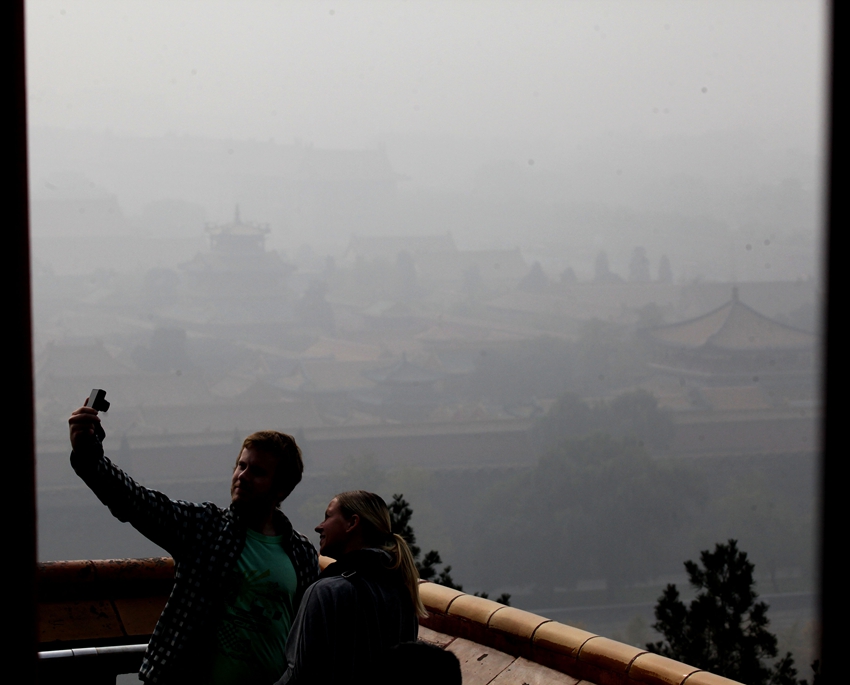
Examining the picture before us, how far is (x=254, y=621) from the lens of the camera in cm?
172

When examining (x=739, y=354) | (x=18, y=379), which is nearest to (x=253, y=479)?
(x=18, y=379)

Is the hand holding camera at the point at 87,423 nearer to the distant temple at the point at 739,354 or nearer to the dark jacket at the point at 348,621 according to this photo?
the dark jacket at the point at 348,621

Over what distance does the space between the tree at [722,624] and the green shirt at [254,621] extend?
5254 mm

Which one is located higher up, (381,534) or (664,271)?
(664,271)

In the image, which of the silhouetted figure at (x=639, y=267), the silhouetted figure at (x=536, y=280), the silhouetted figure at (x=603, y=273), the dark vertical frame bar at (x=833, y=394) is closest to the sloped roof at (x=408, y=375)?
the silhouetted figure at (x=536, y=280)

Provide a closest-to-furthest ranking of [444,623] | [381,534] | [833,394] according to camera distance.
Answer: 1. [833,394]
2. [381,534]
3. [444,623]

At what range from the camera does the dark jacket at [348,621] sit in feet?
4.95

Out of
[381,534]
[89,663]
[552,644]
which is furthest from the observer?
[552,644]

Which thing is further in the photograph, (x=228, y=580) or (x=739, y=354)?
(x=739, y=354)

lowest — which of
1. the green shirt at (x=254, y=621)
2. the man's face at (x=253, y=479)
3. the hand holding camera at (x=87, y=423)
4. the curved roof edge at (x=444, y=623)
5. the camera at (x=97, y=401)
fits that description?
the curved roof edge at (x=444, y=623)

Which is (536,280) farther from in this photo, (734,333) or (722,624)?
(722,624)

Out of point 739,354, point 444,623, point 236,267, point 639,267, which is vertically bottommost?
point 739,354

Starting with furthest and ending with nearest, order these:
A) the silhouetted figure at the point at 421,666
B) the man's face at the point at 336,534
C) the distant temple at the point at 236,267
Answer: the distant temple at the point at 236,267, the man's face at the point at 336,534, the silhouetted figure at the point at 421,666

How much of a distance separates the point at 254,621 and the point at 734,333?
48705 millimetres
